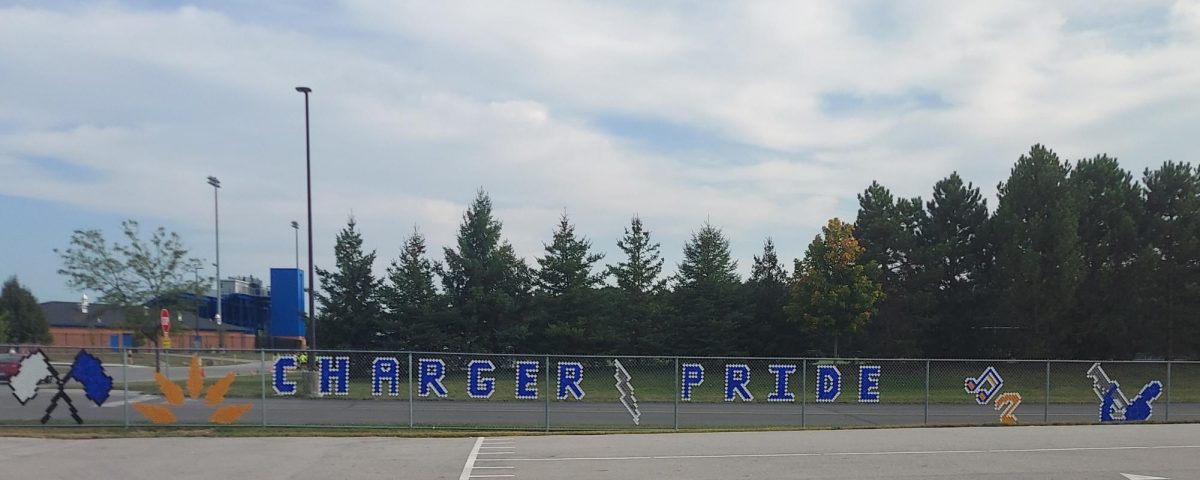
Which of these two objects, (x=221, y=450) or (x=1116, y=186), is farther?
(x=1116, y=186)

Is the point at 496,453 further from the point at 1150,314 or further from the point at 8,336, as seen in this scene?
the point at 8,336

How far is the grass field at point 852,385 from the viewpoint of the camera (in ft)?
76.8

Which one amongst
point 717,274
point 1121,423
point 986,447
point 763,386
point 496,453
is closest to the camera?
point 496,453

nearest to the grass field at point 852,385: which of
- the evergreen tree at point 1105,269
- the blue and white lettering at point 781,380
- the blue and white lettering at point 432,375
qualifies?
the blue and white lettering at point 432,375

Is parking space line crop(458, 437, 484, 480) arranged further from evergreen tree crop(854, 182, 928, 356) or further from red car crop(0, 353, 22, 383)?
evergreen tree crop(854, 182, 928, 356)

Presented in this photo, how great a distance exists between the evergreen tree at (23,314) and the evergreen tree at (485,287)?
3331 centimetres

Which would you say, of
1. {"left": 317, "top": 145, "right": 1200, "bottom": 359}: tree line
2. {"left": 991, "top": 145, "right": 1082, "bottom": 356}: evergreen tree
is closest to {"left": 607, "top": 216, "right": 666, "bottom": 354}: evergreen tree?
{"left": 317, "top": 145, "right": 1200, "bottom": 359}: tree line

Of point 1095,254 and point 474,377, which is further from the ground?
point 1095,254

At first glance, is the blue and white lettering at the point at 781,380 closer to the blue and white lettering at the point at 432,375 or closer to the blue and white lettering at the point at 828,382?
the blue and white lettering at the point at 828,382

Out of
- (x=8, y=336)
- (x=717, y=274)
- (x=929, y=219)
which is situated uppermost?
(x=929, y=219)

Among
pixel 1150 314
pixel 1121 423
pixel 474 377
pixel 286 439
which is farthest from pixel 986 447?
pixel 1150 314

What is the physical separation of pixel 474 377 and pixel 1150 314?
103ft

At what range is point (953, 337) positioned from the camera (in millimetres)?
41844

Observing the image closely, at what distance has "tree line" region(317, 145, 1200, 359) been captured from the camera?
36.1 m
